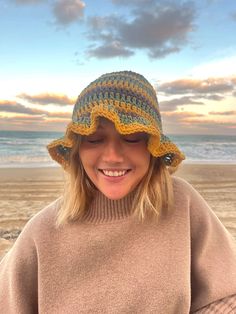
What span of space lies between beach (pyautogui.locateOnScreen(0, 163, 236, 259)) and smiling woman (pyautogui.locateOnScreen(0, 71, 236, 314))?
1.99m

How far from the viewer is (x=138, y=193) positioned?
5.46 ft

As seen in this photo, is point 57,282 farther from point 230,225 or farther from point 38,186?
point 38,186

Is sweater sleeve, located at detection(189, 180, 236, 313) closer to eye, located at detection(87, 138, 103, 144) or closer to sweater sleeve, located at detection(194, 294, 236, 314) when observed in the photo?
sweater sleeve, located at detection(194, 294, 236, 314)

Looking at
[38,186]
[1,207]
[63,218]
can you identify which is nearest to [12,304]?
[63,218]

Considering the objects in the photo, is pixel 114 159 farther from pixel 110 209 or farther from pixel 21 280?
pixel 21 280

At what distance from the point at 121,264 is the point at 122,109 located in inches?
24.2

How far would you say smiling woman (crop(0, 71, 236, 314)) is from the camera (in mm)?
1570

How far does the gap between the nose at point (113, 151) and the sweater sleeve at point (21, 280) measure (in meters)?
0.50

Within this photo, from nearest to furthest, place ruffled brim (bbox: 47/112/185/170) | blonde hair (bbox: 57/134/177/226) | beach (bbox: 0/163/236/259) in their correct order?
ruffled brim (bbox: 47/112/185/170)
blonde hair (bbox: 57/134/177/226)
beach (bbox: 0/163/236/259)

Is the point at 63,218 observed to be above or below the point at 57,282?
above

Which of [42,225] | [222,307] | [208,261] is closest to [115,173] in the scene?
[42,225]

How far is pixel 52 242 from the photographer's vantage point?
5.60 feet

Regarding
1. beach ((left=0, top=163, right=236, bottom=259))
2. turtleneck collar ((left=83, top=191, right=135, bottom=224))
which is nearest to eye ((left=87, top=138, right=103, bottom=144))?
turtleneck collar ((left=83, top=191, right=135, bottom=224))

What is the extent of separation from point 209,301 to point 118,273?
383 mm
